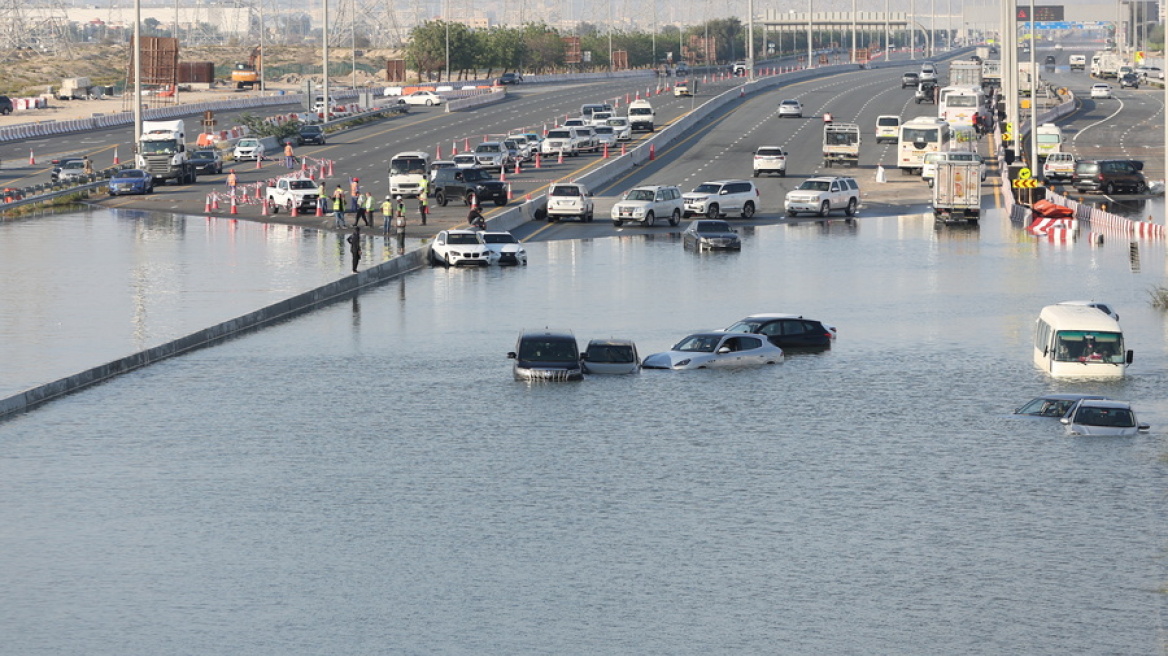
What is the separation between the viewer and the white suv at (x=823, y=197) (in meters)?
77.5

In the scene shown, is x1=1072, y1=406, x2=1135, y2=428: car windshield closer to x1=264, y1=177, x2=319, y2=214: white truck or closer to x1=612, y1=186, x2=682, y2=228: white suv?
x1=612, y1=186, x2=682, y2=228: white suv

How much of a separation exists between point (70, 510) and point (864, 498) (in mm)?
12880

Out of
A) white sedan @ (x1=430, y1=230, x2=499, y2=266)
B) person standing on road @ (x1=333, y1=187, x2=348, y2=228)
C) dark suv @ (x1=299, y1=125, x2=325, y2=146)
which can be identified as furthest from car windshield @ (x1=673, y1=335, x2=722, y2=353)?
dark suv @ (x1=299, y1=125, x2=325, y2=146)

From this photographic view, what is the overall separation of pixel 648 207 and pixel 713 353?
31.6m

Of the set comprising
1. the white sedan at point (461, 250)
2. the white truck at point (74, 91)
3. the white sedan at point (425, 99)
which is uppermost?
the white truck at point (74, 91)

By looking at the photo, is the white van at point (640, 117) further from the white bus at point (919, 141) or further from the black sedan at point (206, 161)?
the black sedan at point (206, 161)

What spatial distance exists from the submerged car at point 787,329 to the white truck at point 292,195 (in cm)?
3691

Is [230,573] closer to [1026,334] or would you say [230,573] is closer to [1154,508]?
[1154,508]

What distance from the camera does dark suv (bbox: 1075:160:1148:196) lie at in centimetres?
8525

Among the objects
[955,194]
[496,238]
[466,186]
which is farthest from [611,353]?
[466,186]

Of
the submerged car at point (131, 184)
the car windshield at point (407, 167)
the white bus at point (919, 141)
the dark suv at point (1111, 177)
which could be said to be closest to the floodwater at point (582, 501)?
the car windshield at point (407, 167)

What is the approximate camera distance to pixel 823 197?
3056 inches

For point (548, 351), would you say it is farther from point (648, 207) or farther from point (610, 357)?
point (648, 207)

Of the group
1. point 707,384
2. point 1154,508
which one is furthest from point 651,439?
point 1154,508
